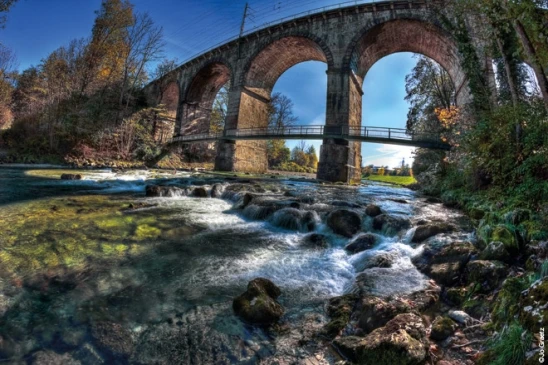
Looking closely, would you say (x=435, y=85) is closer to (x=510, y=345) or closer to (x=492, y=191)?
(x=492, y=191)

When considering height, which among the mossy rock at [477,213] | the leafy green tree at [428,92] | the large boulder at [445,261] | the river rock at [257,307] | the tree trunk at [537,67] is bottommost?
the river rock at [257,307]

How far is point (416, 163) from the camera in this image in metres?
19.2

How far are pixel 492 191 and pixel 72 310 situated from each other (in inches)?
336

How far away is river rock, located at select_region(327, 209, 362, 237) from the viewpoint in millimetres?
5418

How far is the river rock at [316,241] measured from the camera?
197 inches

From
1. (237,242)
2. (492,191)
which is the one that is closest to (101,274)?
(237,242)

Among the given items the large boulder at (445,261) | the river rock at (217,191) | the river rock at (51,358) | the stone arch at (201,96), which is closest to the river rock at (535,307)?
the large boulder at (445,261)

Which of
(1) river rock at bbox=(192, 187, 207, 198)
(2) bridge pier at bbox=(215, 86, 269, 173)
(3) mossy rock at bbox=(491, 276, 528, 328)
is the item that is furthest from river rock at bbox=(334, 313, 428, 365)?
(2) bridge pier at bbox=(215, 86, 269, 173)

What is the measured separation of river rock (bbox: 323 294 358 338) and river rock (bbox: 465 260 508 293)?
1437 millimetres

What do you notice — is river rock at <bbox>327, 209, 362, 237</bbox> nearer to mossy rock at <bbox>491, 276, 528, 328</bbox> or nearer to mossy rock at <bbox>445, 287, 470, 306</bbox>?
mossy rock at <bbox>445, 287, 470, 306</bbox>

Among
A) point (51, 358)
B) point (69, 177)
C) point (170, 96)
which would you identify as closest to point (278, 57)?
point (170, 96)

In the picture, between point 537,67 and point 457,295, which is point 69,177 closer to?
point 457,295

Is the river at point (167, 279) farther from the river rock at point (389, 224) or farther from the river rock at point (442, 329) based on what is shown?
the river rock at point (442, 329)

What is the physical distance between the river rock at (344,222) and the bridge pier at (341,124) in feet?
38.2
